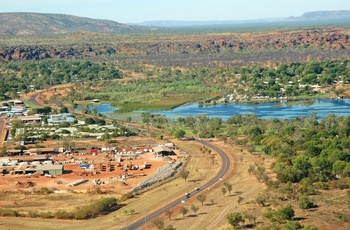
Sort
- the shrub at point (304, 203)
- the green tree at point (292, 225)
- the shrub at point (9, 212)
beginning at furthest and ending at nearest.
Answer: the shrub at point (9, 212) → the shrub at point (304, 203) → the green tree at point (292, 225)

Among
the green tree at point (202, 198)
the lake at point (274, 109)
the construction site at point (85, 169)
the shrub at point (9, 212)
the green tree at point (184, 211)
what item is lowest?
the lake at point (274, 109)

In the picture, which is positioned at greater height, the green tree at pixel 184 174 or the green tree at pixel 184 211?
the green tree at pixel 184 211

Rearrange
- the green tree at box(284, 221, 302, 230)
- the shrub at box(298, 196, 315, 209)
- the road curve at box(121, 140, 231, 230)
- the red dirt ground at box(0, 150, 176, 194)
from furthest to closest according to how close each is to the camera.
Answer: the red dirt ground at box(0, 150, 176, 194)
the shrub at box(298, 196, 315, 209)
the road curve at box(121, 140, 231, 230)
the green tree at box(284, 221, 302, 230)

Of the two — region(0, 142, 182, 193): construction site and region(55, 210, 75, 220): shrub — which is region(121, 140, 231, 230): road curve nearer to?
region(0, 142, 182, 193): construction site

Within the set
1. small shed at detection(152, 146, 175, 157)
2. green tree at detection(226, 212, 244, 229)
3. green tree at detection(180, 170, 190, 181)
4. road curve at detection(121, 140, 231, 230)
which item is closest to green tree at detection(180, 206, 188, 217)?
road curve at detection(121, 140, 231, 230)

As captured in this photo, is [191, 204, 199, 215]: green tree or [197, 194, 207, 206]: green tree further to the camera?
[197, 194, 207, 206]: green tree

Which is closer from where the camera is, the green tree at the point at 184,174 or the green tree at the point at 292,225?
the green tree at the point at 292,225

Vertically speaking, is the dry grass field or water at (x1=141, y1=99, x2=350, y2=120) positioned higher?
the dry grass field

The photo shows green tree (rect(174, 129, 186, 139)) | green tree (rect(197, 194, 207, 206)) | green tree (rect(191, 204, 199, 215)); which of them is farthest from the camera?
green tree (rect(174, 129, 186, 139))

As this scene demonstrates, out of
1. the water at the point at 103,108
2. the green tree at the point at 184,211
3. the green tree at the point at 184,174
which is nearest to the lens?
the green tree at the point at 184,211

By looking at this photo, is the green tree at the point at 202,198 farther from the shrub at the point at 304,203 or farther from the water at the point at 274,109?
the water at the point at 274,109

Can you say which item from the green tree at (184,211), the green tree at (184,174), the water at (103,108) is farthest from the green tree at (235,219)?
the water at (103,108)
